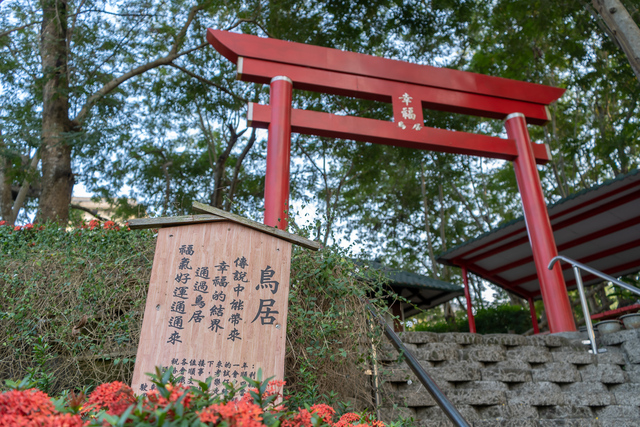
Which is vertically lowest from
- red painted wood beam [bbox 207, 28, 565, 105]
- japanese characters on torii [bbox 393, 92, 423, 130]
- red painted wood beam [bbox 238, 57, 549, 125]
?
japanese characters on torii [bbox 393, 92, 423, 130]

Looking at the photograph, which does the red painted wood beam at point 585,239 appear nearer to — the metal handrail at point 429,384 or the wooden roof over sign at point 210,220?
the metal handrail at point 429,384

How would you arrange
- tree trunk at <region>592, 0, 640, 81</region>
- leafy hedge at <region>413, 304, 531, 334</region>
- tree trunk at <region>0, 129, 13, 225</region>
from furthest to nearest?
1. leafy hedge at <region>413, 304, 531, 334</region>
2. tree trunk at <region>0, 129, 13, 225</region>
3. tree trunk at <region>592, 0, 640, 81</region>

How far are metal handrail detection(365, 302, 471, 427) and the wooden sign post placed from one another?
0.88 m

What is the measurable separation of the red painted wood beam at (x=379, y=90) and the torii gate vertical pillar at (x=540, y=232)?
0.91 ft

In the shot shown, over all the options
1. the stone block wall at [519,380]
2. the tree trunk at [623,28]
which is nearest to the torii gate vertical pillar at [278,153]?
the stone block wall at [519,380]

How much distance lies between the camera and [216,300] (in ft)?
7.95

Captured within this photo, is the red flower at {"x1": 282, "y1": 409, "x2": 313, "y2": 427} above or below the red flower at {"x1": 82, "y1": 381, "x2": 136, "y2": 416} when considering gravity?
below

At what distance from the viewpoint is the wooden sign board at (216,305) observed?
2.28 meters

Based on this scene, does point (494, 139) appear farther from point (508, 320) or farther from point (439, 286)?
point (508, 320)

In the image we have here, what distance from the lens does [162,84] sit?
11867mm

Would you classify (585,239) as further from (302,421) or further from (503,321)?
(302,421)

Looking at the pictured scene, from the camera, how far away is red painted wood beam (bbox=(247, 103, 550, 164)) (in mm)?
6141

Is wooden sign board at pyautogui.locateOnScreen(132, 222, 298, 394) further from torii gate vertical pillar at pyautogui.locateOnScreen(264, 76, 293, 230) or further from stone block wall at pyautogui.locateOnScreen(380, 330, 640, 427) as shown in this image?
torii gate vertical pillar at pyautogui.locateOnScreen(264, 76, 293, 230)

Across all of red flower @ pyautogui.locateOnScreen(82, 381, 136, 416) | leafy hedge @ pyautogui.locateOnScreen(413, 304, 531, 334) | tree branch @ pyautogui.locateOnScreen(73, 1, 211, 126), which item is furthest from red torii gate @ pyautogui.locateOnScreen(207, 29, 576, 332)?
leafy hedge @ pyautogui.locateOnScreen(413, 304, 531, 334)
